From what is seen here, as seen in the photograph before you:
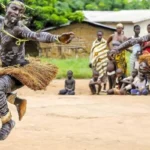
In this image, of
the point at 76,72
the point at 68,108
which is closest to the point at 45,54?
the point at 76,72

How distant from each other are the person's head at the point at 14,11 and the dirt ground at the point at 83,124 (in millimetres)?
1487

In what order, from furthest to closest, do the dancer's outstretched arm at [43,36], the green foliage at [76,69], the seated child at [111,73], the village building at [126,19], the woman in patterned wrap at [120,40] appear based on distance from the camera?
the village building at [126,19], the green foliage at [76,69], the seated child at [111,73], the woman in patterned wrap at [120,40], the dancer's outstretched arm at [43,36]

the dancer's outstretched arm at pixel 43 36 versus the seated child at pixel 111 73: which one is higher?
the dancer's outstretched arm at pixel 43 36

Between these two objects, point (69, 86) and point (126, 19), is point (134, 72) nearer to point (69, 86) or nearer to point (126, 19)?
point (69, 86)

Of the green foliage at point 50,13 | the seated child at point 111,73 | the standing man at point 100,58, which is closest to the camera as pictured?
the seated child at point 111,73

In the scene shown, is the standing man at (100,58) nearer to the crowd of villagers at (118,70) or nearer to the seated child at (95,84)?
the crowd of villagers at (118,70)

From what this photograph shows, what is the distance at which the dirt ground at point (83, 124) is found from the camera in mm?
7621

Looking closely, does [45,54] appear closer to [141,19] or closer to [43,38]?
[141,19]

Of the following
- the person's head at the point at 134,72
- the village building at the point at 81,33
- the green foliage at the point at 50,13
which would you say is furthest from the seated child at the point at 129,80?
the village building at the point at 81,33

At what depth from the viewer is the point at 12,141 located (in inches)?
305

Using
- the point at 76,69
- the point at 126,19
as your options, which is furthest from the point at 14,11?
the point at 126,19

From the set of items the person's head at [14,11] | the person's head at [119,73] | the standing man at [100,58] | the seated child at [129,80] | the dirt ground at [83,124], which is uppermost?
the person's head at [14,11]

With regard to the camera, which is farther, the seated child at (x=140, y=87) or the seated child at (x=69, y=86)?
the seated child at (x=69, y=86)

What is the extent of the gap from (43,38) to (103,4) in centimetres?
3628
